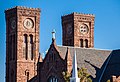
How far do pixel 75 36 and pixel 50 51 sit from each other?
2426 cm

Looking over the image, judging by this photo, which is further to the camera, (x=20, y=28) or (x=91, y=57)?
(x=20, y=28)

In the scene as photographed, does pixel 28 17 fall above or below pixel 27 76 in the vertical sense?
above

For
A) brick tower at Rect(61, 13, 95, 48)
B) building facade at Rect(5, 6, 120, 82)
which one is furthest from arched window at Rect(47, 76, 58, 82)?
brick tower at Rect(61, 13, 95, 48)

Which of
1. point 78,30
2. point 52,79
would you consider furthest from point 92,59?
point 78,30

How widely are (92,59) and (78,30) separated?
24646 millimetres

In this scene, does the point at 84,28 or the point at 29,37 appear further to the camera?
the point at 84,28

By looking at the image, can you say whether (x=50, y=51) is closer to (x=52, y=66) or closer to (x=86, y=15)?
(x=52, y=66)

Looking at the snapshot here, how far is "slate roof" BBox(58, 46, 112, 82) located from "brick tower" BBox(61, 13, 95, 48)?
1813 cm

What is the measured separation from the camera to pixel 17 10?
5059 inches

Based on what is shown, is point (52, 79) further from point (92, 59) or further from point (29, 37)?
point (29, 37)

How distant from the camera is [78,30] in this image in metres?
131

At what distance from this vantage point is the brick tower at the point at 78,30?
130250 mm

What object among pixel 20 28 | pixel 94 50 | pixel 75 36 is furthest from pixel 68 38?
pixel 94 50

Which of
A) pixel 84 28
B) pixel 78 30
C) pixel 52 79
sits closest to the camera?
pixel 52 79
